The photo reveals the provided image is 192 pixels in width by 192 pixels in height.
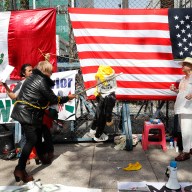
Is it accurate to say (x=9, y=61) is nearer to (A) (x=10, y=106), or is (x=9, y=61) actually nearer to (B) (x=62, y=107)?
(A) (x=10, y=106)

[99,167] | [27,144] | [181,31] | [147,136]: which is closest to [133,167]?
[99,167]

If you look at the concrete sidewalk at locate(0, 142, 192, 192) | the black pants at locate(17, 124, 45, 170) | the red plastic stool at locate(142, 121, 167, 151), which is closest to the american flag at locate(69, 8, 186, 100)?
the red plastic stool at locate(142, 121, 167, 151)

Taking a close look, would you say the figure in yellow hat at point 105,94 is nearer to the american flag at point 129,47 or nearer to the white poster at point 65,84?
the american flag at point 129,47

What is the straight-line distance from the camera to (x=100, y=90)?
5.16 m

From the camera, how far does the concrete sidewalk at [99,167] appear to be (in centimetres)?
393

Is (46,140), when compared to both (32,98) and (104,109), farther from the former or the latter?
(104,109)

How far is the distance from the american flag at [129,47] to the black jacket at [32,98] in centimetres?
161

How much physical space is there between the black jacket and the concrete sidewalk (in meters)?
0.91

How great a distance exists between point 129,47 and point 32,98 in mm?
2340

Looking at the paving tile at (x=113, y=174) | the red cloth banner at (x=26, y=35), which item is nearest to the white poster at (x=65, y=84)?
the red cloth banner at (x=26, y=35)

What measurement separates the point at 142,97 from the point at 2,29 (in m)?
2.99

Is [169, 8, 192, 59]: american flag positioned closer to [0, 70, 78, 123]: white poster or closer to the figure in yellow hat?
the figure in yellow hat

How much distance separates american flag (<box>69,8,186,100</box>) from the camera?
209 inches

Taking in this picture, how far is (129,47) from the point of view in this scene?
5348 mm
